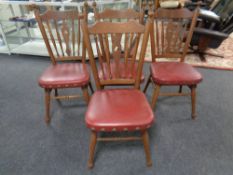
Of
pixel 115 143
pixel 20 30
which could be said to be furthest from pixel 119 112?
pixel 20 30

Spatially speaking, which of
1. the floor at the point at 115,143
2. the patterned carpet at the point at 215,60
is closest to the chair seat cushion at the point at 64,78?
the floor at the point at 115,143

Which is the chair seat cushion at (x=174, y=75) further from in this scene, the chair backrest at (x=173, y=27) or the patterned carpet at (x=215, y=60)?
the patterned carpet at (x=215, y=60)

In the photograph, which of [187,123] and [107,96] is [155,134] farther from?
[107,96]

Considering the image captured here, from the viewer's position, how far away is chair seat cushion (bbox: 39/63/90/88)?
4.44 feet

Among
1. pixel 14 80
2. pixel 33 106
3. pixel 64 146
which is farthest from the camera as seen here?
pixel 14 80

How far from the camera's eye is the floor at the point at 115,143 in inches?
48.0

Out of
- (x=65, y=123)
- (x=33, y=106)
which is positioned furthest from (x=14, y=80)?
(x=65, y=123)

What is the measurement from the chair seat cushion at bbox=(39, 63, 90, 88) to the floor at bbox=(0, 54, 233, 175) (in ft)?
1.42

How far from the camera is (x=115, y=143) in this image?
1391 mm

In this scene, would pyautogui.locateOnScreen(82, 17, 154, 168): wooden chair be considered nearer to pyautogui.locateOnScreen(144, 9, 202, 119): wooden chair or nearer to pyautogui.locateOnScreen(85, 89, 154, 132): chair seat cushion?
pyautogui.locateOnScreen(85, 89, 154, 132): chair seat cushion

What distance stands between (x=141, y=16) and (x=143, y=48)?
0.55 metres

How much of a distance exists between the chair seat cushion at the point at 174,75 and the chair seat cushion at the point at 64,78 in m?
0.61

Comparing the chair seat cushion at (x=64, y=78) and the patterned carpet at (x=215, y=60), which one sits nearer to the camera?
the chair seat cushion at (x=64, y=78)

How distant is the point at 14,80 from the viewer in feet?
7.34
